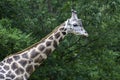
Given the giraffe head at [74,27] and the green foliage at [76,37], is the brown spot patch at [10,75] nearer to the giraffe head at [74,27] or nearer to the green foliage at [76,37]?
the giraffe head at [74,27]

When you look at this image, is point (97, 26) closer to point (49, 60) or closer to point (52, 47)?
point (49, 60)

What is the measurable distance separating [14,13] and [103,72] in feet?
9.26

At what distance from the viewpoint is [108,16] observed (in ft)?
35.4

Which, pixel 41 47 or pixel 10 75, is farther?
pixel 41 47

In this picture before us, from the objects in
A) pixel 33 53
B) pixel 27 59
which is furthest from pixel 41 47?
pixel 27 59

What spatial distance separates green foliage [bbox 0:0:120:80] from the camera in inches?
407

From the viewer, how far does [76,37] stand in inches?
423

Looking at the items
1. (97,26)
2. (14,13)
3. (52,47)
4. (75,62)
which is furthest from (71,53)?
(52,47)

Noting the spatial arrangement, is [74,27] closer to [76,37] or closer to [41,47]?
[41,47]

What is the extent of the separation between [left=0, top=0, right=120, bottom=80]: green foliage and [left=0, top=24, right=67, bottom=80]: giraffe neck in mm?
1651

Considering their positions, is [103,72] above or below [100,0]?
below

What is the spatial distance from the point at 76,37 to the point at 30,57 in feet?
8.62

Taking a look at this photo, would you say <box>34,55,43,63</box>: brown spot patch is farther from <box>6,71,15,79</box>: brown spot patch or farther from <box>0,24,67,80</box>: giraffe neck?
<box>6,71,15,79</box>: brown spot patch

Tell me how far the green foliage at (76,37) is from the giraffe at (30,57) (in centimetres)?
165
